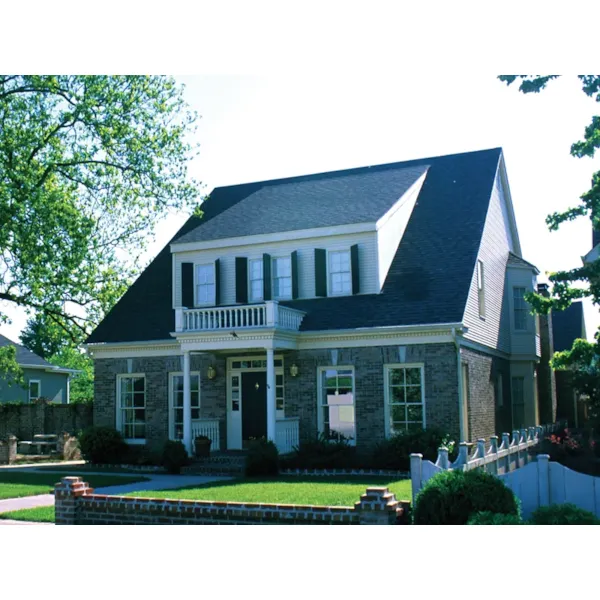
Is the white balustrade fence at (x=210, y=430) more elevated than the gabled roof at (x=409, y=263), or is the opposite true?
the gabled roof at (x=409, y=263)

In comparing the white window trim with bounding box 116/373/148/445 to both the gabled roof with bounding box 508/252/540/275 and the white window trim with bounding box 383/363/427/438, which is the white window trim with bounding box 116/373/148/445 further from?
the gabled roof with bounding box 508/252/540/275

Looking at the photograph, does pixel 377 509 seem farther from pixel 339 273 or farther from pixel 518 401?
pixel 518 401

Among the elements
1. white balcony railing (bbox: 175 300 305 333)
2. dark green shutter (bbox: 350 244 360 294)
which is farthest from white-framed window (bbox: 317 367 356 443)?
dark green shutter (bbox: 350 244 360 294)

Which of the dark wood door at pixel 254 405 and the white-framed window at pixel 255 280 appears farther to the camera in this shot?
the white-framed window at pixel 255 280

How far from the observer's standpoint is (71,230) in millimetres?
23281

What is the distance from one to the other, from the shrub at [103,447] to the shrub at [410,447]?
312 inches

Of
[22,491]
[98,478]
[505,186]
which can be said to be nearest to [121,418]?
[98,478]

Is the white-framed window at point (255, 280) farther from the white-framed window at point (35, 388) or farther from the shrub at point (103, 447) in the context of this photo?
the white-framed window at point (35, 388)

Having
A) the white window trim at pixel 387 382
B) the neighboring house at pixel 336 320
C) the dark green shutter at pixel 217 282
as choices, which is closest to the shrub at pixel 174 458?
the neighboring house at pixel 336 320

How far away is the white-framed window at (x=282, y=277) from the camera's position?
884 inches

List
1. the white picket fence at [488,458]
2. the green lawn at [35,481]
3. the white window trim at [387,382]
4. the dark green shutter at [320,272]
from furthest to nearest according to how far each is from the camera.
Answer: the dark green shutter at [320,272] → the white window trim at [387,382] → the green lawn at [35,481] → the white picket fence at [488,458]

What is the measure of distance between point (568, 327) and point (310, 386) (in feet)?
58.6

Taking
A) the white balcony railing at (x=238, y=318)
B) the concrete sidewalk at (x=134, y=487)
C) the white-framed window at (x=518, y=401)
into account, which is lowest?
the concrete sidewalk at (x=134, y=487)

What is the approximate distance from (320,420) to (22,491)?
7.82m
